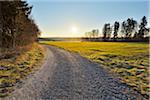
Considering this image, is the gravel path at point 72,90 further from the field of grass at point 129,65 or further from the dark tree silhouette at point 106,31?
the dark tree silhouette at point 106,31

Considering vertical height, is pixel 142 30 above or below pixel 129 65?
above

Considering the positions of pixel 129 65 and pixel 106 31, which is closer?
pixel 129 65

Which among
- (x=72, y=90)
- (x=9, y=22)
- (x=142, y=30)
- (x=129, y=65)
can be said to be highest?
(x=142, y=30)

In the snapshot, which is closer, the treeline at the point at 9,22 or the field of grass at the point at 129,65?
the field of grass at the point at 129,65

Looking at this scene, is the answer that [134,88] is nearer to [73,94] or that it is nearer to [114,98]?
[114,98]

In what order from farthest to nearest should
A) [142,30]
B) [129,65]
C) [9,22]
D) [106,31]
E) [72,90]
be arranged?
1. [106,31]
2. [142,30]
3. [9,22]
4. [129,65]
5. [72,90]

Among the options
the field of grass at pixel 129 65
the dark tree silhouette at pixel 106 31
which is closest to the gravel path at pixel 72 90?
the field of grass at pixel 129 65

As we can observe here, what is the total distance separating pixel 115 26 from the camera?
10206cm

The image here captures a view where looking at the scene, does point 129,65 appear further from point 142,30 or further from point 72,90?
point 142,30

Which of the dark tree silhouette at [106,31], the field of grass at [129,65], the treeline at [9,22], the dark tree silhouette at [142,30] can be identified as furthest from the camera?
the dark tree silhouette at [106,31]

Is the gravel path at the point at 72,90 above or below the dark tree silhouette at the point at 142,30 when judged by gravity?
below

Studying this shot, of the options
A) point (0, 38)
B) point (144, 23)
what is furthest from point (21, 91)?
point (144, 23)

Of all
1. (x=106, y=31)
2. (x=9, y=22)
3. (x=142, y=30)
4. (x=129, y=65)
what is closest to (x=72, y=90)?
(x=129, y=65)

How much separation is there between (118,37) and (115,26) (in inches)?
267
